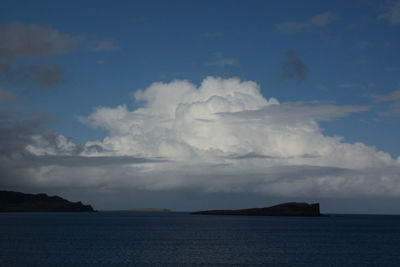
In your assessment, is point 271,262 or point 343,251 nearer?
point 271,262

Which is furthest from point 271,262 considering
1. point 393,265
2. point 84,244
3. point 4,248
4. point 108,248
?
point 4,248

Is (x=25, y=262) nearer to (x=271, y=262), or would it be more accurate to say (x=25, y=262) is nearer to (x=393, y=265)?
(x=271, y=262)

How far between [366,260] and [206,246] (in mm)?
35733

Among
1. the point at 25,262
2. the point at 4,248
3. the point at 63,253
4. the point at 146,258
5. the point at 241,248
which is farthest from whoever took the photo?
the point at 241,248

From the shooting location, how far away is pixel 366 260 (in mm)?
82062

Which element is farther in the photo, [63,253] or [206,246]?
[206,246]

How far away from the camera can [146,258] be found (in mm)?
79500

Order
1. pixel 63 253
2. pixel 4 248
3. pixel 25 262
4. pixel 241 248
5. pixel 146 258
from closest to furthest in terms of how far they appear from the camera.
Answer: pixel 25 262 → pixel 146 258 → pixel 63 253 → pixel 4 248 → pixel 241 248

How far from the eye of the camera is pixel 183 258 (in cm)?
7962

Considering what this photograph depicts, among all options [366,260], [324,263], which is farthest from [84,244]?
[366,260]

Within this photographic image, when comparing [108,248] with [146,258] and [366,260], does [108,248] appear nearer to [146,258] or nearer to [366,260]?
[146,258]

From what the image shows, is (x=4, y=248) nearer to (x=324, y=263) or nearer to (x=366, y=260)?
(x=324, y=263)

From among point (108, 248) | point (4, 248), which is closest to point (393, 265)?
point (108, 248)

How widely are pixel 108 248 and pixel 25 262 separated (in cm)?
2502
